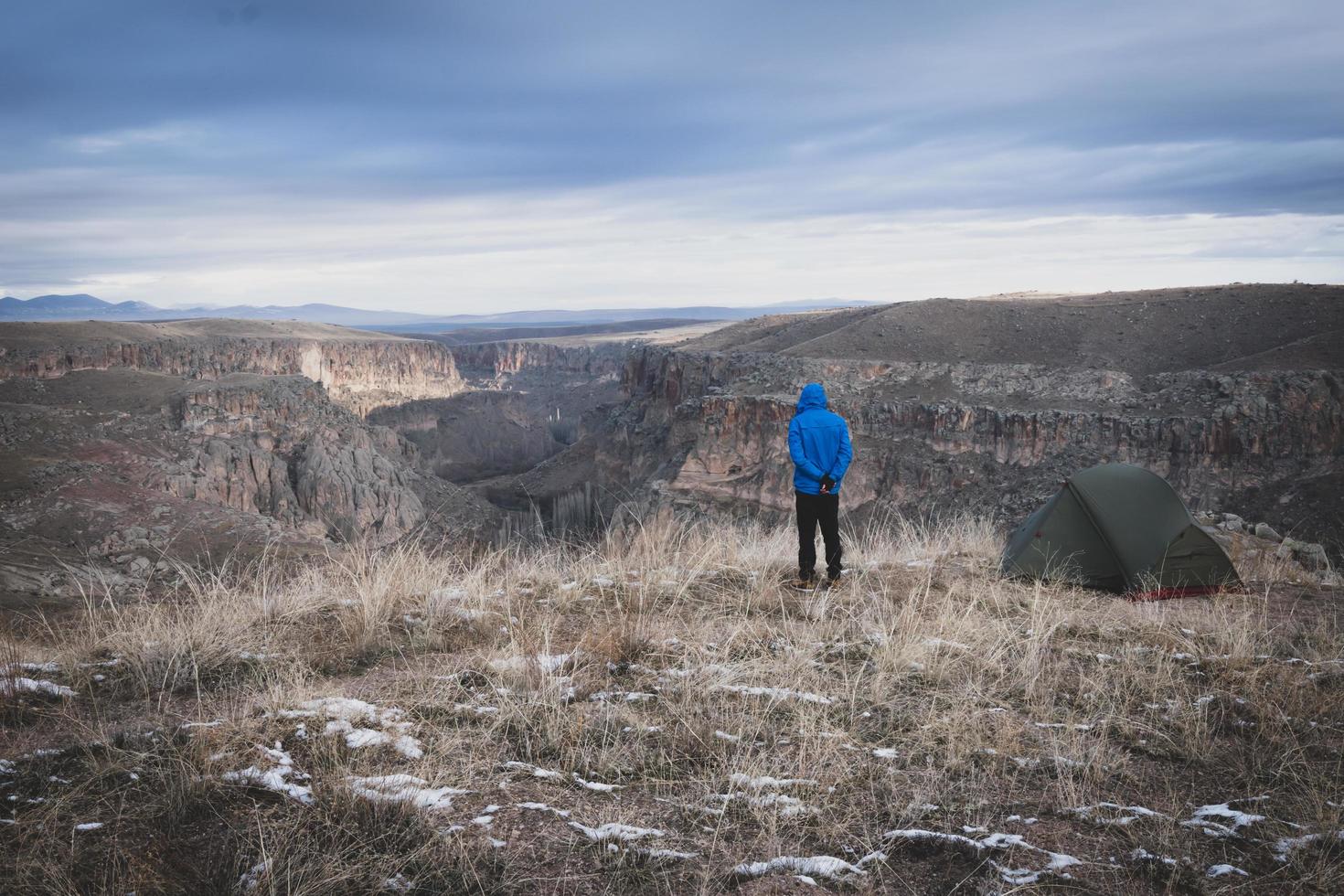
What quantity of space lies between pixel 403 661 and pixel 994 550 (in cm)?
695

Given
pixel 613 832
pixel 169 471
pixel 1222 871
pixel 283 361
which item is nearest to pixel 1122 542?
pixel 1222 871

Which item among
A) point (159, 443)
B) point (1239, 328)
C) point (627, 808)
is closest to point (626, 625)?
point (627, 808)

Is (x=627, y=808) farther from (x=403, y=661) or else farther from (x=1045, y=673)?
(x=1045, y=673)

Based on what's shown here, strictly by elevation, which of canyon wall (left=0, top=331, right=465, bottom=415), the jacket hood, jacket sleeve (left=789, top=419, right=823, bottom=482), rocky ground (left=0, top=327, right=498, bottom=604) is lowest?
rocky ground (left=0, top=327, right=498, bottom=604)

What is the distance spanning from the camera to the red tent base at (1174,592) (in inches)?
277

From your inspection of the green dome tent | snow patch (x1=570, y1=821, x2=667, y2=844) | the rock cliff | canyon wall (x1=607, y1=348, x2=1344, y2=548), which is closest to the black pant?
the green dome tent

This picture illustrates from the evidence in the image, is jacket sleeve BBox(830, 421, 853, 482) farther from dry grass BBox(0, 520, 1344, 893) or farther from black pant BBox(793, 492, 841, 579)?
dry grass BBox(0, 520, 1344, 893)

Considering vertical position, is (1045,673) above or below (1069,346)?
below

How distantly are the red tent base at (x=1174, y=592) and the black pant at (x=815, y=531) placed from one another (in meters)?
2.84

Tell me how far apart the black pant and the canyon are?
17290mm

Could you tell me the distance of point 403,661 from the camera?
4426mm

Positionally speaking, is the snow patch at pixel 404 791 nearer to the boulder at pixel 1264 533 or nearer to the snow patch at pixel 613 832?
the snow patch at pixel 613 832

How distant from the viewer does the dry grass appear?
8.21 ft

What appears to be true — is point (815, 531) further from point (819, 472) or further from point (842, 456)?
point (842, 456)
